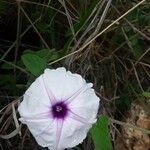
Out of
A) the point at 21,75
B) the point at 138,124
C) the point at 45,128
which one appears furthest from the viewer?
the point at 21,75

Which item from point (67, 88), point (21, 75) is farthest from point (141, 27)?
point (67, 88)

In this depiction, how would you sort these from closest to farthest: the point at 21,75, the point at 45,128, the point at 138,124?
the point at 45,128 < the point at 138,124 < the point at 21,75

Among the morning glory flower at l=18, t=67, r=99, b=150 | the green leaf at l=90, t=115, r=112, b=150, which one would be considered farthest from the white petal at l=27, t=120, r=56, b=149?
the green leaf at l=90, t=115, r=112, b=150

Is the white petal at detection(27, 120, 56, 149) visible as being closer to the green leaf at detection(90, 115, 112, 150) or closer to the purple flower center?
the purple flower center

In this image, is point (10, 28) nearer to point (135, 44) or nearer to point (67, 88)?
point (135, 44)

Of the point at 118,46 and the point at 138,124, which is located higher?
the point at 118,46
